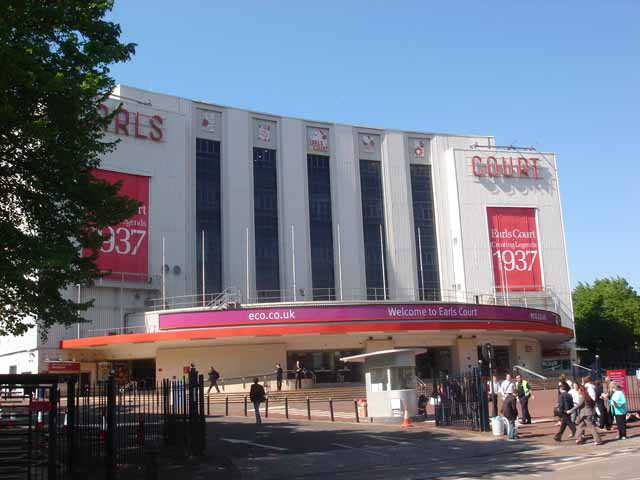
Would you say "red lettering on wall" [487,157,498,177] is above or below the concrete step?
above

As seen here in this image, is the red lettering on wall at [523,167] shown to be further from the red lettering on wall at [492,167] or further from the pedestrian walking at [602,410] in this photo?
the pedestrian walking at [602,410]

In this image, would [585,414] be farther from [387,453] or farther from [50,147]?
[50,147]

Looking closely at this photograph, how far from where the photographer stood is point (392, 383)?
25203 millimetres

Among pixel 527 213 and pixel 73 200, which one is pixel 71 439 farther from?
pixel 527 213

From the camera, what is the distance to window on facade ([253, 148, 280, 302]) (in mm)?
56562

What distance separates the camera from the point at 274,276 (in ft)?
187

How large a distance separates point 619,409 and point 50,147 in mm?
16989

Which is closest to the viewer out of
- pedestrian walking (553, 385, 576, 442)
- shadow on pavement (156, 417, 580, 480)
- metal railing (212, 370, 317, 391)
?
shadow on pavement (156, 417, 580, 480)

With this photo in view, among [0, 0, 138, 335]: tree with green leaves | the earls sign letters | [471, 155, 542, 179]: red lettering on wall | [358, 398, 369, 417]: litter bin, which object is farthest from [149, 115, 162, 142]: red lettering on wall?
[0, 0, 138, 335]: tree with green leaves

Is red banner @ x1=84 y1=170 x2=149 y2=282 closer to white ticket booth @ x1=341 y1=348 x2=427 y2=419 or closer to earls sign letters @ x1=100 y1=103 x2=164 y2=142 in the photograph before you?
earls sign letters @ x1=100 y1=103 x2=164 y2=142

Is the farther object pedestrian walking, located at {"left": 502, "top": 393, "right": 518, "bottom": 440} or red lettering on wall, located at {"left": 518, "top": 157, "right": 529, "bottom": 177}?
red lettering on wall, located at {"left": 518, "top": 157, "right": 529, "bottom": 177}

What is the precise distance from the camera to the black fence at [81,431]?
1245 cm

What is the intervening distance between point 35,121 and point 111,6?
455cm

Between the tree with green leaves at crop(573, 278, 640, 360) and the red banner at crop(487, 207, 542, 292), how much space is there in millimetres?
15998
